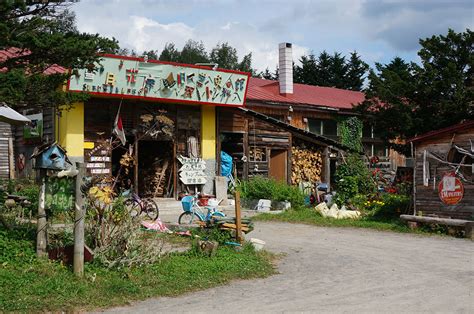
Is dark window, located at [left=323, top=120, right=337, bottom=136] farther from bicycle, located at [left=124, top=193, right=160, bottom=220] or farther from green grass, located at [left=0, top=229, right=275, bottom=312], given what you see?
green grass, located at [left=0, top=229, right=275, bottom=312]

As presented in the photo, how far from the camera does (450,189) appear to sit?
1539 centimetres

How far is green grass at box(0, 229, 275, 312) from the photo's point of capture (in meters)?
7.38

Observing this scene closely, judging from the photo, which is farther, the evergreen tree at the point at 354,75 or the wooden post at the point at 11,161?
the evergreen tree at the point at 354,75

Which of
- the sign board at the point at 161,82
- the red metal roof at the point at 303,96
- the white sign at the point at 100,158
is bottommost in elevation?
the white sign at the point at 100,158

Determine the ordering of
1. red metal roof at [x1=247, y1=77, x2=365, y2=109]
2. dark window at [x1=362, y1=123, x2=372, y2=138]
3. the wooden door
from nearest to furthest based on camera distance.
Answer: the wooden door < red metal roof at [x1=247, y1=77, x2=365, y2=109] < dark window at [x1=362, y1=123, x2=372, y2=138]

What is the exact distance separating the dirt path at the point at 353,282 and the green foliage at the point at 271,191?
6.29 metres

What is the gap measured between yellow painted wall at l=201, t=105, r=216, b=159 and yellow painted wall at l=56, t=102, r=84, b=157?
4.81 meters

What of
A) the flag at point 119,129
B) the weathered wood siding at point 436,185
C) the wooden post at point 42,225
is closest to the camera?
the wooden post at point 42,225

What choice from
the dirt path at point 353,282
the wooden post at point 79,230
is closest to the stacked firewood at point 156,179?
the dirt path at point 353,282

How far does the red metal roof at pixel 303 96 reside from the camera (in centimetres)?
2770

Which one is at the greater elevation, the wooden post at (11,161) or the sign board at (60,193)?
the wooden post at (11,161)

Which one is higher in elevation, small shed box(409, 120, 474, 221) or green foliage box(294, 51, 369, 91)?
green foliage box(294, 51, 369, 91)

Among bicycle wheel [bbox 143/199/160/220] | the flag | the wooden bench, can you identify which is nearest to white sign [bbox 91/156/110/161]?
the flag

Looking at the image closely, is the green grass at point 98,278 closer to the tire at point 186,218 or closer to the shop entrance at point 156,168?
the tire at point 186,218
